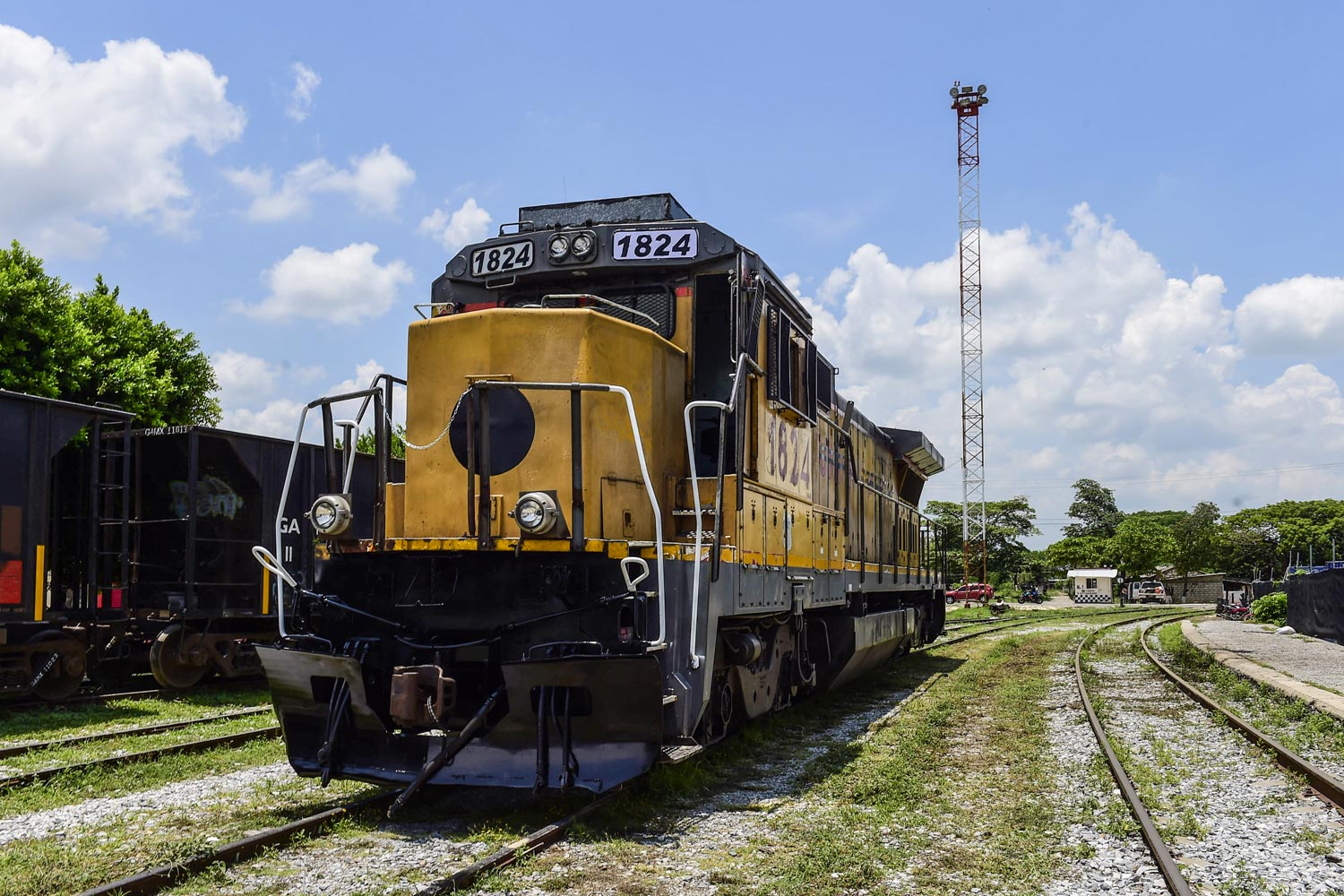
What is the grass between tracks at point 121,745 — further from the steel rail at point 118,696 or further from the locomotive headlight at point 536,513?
the locomotive headlight at point 536,513

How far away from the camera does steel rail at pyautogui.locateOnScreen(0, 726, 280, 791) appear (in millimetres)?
6504

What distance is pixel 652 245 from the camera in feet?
22.3

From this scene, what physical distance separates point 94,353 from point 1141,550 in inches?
2504

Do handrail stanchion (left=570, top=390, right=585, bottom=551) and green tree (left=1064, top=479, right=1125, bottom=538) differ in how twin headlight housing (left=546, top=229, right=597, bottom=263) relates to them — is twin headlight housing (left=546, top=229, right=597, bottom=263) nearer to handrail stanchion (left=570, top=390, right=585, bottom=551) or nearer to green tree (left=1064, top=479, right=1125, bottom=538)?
handrail stanchion (left=570, top=390, right=585, bottom=551)

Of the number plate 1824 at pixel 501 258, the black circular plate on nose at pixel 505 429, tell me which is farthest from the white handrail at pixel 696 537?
the number plate 1824 at pixel 501 258

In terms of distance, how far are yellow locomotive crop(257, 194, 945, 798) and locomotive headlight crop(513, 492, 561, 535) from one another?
2cm

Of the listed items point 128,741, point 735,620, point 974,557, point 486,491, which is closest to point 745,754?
point 735,620

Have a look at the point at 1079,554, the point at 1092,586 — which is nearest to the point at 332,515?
the point at 1092,586

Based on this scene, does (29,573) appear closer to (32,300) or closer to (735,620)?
(735,620)

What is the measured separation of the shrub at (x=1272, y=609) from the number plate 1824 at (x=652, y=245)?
28.1 m

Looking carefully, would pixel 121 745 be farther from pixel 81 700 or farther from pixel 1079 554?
pixel 1079 554

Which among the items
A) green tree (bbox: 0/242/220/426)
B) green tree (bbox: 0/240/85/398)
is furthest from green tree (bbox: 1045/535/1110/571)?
green tree (bbox: 0/240/85/398)

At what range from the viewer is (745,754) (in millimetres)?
7625

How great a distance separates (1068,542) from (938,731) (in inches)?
2958
